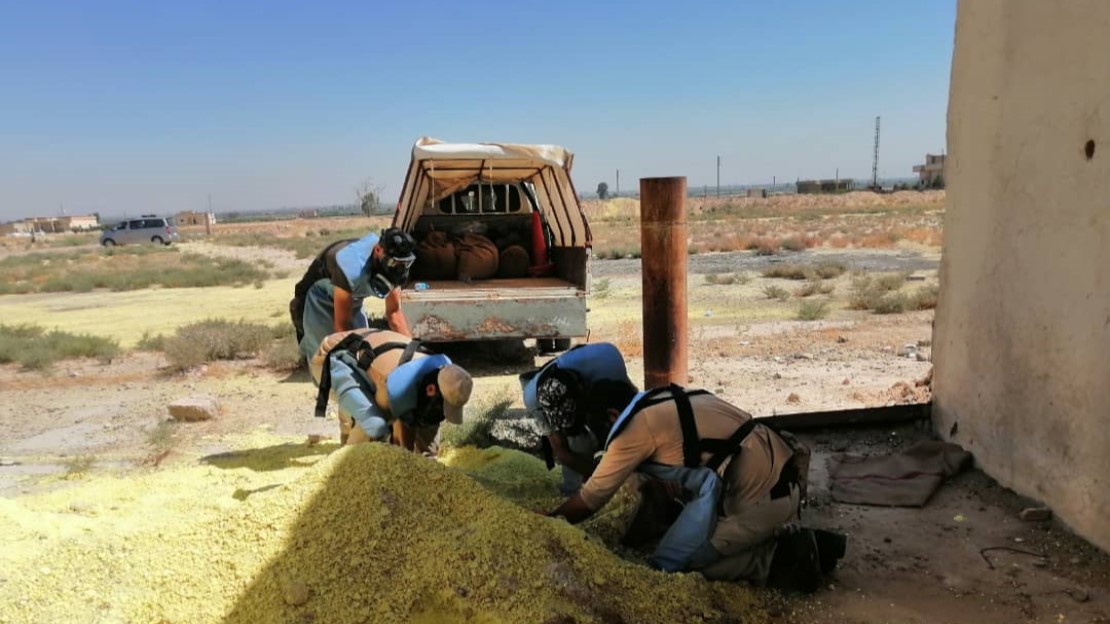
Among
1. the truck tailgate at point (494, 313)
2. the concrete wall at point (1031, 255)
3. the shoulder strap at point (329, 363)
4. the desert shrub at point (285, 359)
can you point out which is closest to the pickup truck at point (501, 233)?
the truck tailgate at point (494, 313)

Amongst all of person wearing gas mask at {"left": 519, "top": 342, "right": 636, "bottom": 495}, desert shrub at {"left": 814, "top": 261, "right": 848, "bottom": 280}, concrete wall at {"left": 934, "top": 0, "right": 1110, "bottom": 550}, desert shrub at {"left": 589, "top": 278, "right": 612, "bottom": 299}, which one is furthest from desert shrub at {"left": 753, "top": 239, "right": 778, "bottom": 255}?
person wearing gas mask at {"left": 519, "top": 342, "right": 636, "bottom": 495}

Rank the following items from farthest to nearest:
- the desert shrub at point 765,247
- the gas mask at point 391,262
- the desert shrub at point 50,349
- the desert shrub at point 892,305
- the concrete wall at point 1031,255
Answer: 1. the desert shrub at point 765,247
2. the desert shrub at point 892,305
3. the desert shrub at point 50,349
4. the gas mask at point 391,262
5. the concrete wall at point 1031,255

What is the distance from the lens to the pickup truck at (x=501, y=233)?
7.51m

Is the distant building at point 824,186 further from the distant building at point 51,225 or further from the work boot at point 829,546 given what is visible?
the work boot at point 829,546

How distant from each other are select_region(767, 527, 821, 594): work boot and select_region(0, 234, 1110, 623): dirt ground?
0.27ft

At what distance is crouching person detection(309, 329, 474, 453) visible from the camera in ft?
11.8

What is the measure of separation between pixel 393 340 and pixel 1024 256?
3.45m

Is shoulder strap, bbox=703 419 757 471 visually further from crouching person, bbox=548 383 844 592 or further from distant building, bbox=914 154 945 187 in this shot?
distant building, bbox=914 154 945 187

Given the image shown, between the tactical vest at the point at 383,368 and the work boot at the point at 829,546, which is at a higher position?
the tactical vest at the point at 383,368

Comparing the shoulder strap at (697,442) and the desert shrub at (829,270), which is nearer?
the shoulder strap at (697,442)

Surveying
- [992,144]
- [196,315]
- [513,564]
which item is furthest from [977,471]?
[196,315]

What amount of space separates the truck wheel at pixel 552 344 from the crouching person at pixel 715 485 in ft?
19.3

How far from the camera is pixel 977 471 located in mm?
4387

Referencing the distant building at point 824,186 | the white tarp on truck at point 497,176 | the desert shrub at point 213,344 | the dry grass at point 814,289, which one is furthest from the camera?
the distant building at point 824,186
